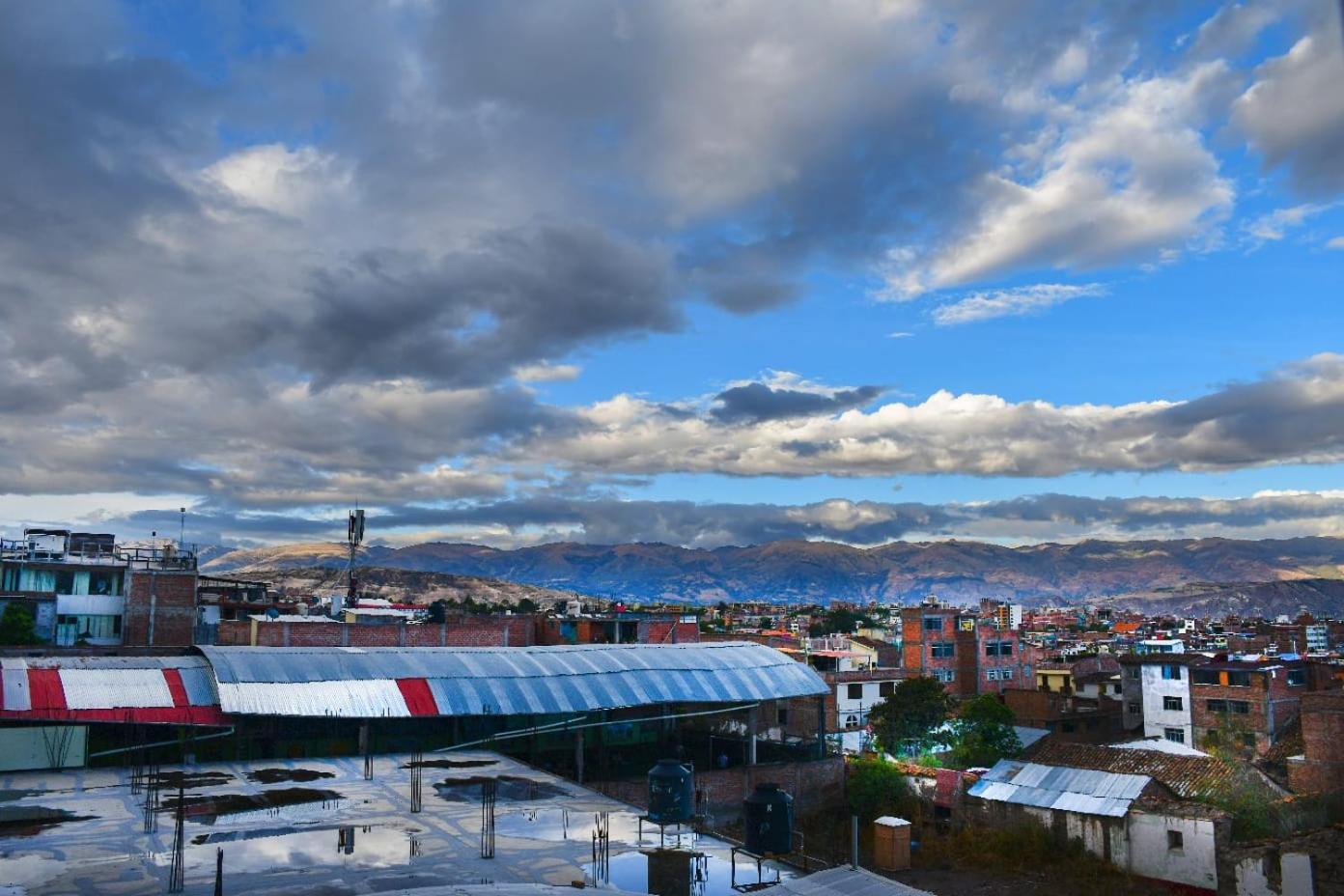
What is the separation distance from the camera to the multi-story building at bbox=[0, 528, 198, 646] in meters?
52.2

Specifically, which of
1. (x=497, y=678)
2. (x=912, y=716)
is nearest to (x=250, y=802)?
(x=497, y=678)

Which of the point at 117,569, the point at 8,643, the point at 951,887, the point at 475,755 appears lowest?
the point at 951,887

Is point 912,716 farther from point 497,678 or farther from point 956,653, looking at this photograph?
point 497,678

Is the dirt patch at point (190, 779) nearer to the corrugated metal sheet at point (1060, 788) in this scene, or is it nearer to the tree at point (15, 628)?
the tree at point (15, 628)

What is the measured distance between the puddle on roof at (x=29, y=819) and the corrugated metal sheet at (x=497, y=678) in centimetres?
774

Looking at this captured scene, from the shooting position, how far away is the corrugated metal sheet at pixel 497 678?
34.2 m

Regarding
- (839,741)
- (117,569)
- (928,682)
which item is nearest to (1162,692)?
(928,682)

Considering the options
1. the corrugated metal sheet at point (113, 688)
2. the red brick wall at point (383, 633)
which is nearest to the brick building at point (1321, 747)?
the red brick wall at point (383, 633)

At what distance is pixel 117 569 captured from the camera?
5453cm

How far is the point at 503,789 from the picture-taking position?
28172mm

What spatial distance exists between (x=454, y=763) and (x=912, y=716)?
31857mm

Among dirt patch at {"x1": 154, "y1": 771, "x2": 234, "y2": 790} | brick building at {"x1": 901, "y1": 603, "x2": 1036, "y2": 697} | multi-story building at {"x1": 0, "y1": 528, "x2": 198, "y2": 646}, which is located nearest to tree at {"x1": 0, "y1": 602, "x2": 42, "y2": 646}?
multi-story building at {"x1": 0, "y1": 528, "x2": 198, "y2": 646}

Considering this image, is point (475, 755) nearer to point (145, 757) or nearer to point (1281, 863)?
point (145, 757)

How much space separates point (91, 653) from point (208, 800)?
50.8ft
